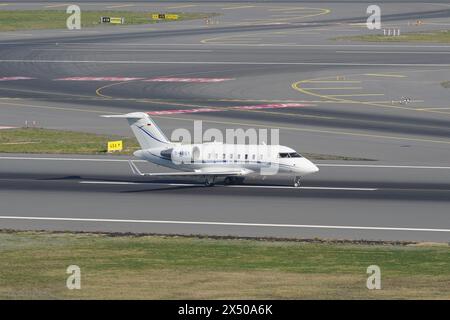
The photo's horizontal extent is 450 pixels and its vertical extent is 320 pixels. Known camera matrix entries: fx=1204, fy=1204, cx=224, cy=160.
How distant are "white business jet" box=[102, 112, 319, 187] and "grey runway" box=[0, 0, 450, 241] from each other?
1.05m

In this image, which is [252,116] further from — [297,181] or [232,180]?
[297,181]

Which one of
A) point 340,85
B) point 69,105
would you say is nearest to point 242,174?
point 69,105

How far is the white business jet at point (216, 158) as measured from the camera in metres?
68.6

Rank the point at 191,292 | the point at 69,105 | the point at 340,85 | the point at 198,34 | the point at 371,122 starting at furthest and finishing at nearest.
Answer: the point at 198,34, the point at 340,85, the point at 69,105, the point at 371,122, the point at 191,292

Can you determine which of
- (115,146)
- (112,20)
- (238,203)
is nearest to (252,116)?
(115,146)

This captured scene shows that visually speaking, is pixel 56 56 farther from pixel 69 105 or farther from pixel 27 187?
pixel 27 187

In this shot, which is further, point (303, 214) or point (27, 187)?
point (27, 187)

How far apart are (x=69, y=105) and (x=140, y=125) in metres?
34.3

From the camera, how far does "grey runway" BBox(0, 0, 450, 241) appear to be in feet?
201

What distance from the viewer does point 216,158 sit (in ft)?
227

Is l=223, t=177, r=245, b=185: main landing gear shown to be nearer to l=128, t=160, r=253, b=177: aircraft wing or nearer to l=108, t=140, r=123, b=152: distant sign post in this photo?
l=128, t=160, r=253, b=177: aircraft wing

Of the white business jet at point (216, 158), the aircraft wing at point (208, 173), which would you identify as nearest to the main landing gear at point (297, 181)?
the white business jet at point (216, 158)

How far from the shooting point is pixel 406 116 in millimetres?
96688

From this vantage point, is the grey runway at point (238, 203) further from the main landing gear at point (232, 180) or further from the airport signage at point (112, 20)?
the airport signage at point (112, 20)
